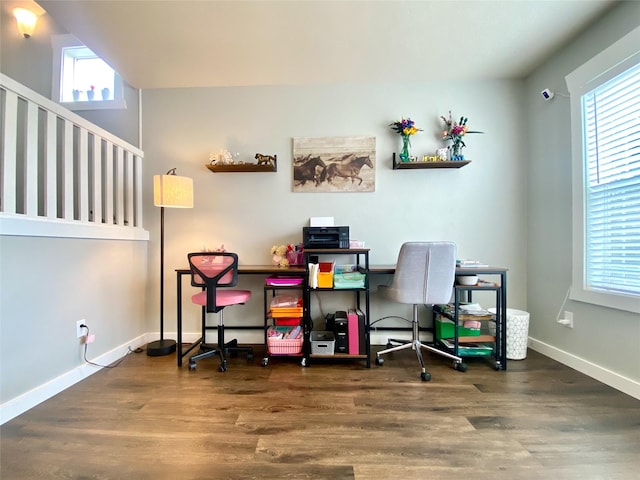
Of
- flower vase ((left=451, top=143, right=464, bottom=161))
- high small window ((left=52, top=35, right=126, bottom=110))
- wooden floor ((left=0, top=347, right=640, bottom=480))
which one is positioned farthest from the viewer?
high small window ((left=52, top=35, right=126, bottom=110))

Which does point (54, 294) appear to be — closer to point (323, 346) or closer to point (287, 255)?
point (287, 255)

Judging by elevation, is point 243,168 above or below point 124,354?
above

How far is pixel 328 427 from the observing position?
1367 millimetres

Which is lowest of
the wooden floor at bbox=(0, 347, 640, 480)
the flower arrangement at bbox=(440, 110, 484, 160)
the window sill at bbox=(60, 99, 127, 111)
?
the wooden floor at bbox=(0, 347, 640, 480)

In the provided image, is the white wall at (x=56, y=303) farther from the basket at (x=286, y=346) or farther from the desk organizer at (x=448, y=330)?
the desk organizer at (x=448, y=330)

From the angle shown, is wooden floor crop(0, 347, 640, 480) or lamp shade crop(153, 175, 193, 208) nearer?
wooden floor crop(0, 347, 640, 480)

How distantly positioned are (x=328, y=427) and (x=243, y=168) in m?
2.21

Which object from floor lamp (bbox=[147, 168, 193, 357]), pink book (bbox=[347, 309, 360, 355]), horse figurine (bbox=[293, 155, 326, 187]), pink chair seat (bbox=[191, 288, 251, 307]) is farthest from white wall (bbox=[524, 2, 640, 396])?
floor lamp (bbox=[147, 168, 193, 357])

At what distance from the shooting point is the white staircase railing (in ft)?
4.93

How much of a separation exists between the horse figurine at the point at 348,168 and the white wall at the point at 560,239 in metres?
1.56

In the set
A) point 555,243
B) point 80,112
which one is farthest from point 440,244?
point 80,112

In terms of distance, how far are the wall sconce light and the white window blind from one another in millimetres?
4828

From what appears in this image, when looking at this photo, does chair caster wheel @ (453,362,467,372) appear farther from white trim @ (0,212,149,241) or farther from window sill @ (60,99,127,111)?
window sill @ (60,99,127,111)

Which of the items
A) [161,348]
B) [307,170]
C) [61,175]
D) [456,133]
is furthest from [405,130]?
[161,348]
